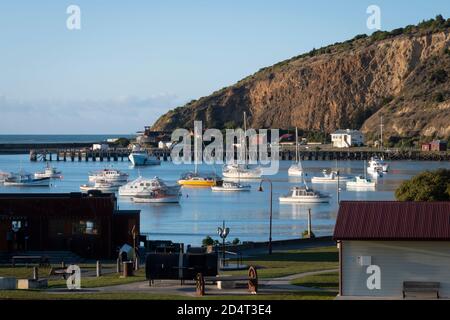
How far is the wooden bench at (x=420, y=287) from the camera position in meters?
28.5

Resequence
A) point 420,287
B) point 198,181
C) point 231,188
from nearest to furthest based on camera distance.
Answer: point 420,287, point 231,188, point 198,181

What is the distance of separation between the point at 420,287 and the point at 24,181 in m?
114

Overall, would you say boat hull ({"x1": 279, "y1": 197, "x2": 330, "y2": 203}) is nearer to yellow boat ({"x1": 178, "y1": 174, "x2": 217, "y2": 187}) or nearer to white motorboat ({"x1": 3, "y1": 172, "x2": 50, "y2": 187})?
yellow boat ({"x1": 178, "y1": 174, "x2": 217, "y2": 187})

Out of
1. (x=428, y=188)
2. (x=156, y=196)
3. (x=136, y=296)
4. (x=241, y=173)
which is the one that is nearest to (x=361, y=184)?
(x=241, y=173)

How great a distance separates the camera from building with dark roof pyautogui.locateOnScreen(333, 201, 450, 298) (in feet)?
94.0

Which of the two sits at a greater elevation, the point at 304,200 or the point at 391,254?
the point at 391,254

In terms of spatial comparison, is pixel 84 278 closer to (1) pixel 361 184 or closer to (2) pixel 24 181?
(1) pixel 361 184

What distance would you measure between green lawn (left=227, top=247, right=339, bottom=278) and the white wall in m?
4.97

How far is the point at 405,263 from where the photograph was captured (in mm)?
28781

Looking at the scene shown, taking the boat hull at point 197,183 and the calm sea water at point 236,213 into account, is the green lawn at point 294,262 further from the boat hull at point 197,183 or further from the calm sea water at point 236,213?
the boat hull at point 197,183

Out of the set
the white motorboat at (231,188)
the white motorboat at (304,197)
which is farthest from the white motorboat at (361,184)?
the white motorboat at (304,197)

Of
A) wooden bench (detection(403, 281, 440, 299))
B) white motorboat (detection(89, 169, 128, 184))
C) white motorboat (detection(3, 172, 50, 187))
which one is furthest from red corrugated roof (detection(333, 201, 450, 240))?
white motorboat (detection(3, 172, 50, 187))

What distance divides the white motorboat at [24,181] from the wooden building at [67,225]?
313 ft
